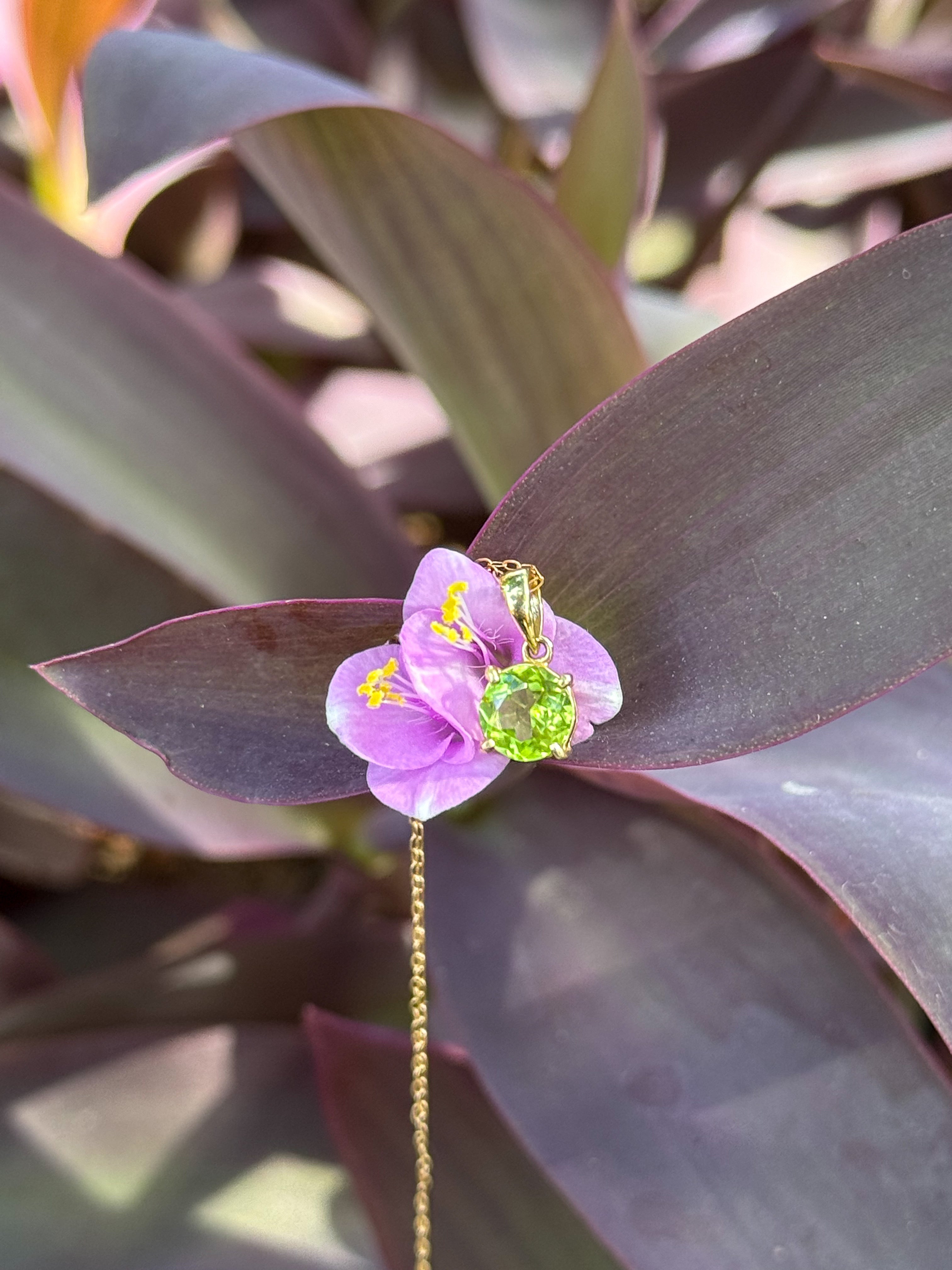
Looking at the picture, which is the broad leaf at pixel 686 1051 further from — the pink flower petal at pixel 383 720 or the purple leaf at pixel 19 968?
the purple leaf at pixel 19 968

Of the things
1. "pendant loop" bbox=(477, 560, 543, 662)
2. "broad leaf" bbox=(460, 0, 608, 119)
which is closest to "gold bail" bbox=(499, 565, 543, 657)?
"pendant loop" bbox=(477, 560, 543, 662)

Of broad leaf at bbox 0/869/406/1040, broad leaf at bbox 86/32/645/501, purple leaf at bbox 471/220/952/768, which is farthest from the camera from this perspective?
broad leaf at bbox 0/869/406/1040

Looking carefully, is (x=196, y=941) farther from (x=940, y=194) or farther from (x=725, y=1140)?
(x=940, y=194)

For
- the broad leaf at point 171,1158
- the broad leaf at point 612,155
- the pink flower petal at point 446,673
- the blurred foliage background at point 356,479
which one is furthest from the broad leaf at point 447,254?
the broad leaf at point 171,1158

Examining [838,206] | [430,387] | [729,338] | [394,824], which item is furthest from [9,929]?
[838,206]

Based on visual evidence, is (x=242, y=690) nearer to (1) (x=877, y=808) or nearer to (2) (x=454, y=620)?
(2) (x=454, y=620)

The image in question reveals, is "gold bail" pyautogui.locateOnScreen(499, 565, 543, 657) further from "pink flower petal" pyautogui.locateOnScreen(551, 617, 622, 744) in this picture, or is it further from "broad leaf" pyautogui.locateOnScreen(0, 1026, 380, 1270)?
"broad leaf" pyautogui.locateOnScreen(0, 1026, 380, 1270)
